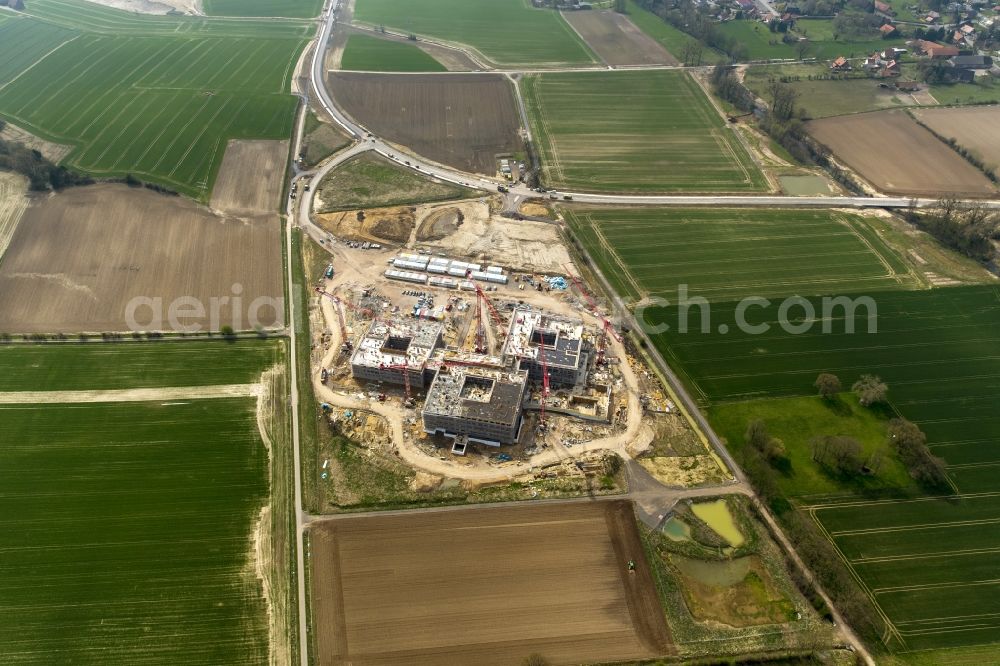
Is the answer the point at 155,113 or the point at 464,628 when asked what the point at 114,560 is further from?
the point at 155,113

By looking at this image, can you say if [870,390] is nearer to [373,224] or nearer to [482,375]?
[482,375]

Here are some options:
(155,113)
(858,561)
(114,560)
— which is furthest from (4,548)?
(155,113)

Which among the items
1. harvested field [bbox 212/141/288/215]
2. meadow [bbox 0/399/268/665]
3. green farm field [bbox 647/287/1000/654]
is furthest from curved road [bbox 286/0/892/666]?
meadow [bbox 0/399/268/665]

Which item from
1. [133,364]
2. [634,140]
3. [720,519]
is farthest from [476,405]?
[634,140]

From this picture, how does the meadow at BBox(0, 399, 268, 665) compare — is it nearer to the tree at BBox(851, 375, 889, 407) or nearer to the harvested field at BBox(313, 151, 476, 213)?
the harvested field at BBox(313, 151, 476, 213)

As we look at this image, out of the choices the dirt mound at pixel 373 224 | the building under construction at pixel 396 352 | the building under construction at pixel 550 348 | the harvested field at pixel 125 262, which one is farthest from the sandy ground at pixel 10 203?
the building under construction at pixel 550 348

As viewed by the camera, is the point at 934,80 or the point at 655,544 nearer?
the point at 655,544

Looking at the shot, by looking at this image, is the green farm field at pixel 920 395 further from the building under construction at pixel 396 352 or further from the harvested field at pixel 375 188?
the harvested field at pixel 375 188
